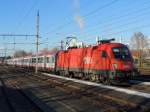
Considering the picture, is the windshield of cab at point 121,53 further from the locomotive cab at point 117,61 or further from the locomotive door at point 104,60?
the locomotive door at point 104,60

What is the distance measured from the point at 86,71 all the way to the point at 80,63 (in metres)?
2.21

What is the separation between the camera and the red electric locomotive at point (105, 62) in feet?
81.1

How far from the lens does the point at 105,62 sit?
2602 centimetres

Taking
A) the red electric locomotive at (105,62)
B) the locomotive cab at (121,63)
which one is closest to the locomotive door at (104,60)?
the red electric locomotive at (105,62)

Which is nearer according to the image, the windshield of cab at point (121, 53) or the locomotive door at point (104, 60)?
the windshield of cab at point (121, 53)

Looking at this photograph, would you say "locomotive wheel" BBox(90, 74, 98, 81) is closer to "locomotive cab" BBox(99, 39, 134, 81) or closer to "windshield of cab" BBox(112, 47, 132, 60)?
"locomotive cab" BBox(99, 39, 134, 81)

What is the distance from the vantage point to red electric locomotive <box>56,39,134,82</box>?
81.1 ft

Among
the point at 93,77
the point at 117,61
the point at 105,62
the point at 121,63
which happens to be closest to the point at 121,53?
the point at 117,61

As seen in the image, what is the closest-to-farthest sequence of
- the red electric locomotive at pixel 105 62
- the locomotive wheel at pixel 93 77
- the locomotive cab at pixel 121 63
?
1. the locomotive cab at pixel 121 63
2. the red electric locomotive at pixel 105 62
3. the locomotive wheel at pixel 93 77

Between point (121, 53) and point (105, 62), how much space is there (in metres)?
1.37

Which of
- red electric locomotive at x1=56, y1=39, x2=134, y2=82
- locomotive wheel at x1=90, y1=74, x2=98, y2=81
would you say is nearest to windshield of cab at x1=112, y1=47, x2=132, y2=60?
red electric locomotive at x1=56, y1=39, x2=134, y2=82

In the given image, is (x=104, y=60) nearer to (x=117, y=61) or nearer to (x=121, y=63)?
(x=117, y=61)

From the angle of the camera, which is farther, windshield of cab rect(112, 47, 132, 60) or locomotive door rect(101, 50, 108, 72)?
locomotive door rect(101, 50, 108, 72)

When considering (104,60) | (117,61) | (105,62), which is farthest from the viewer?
(104,60)
